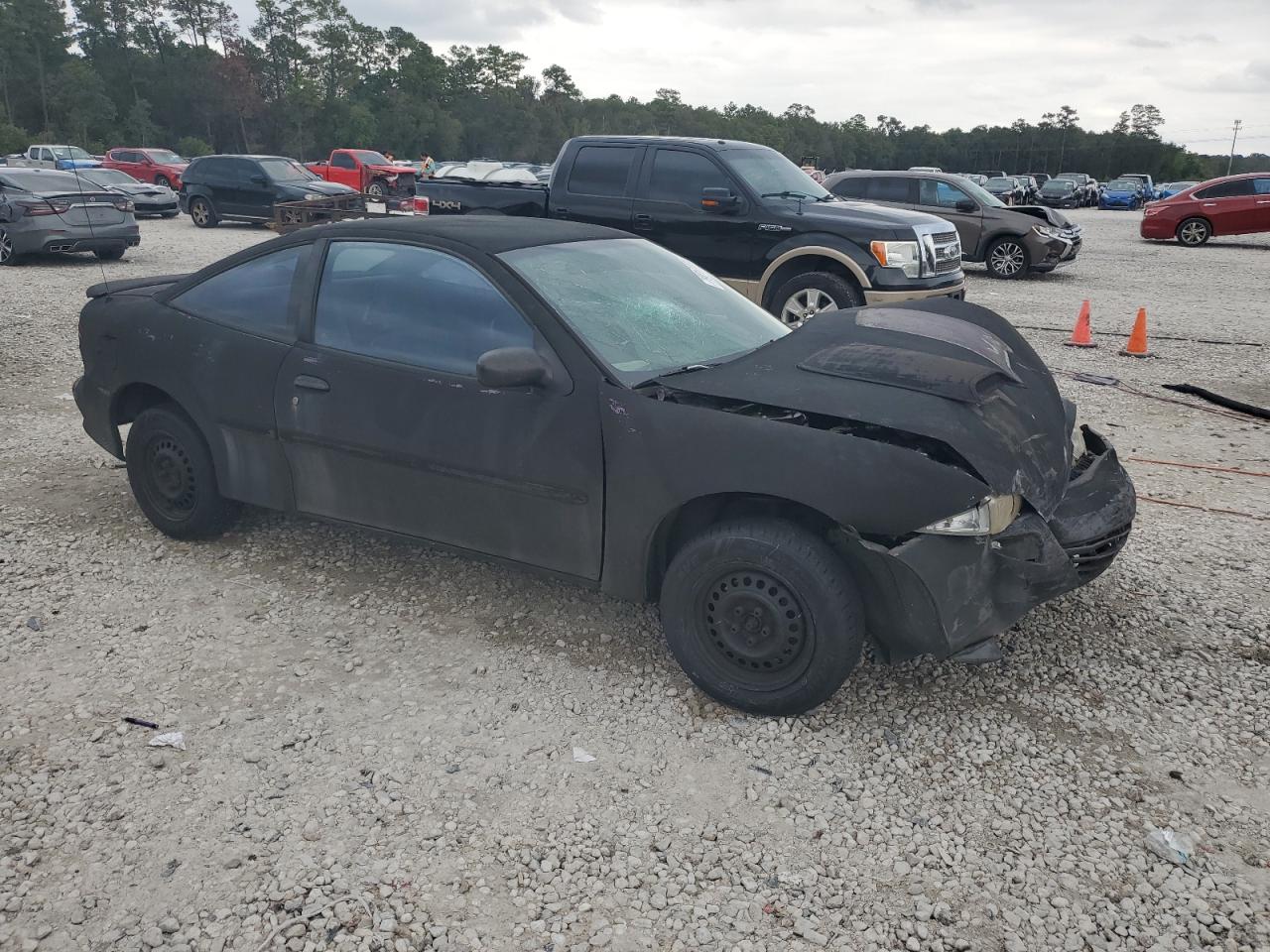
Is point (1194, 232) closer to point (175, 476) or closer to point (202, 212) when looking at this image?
point (202, 212)

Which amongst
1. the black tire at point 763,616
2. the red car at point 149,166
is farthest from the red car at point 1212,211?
the red car at point 149,166

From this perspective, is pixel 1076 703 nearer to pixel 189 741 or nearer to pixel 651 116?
pixel 189 741

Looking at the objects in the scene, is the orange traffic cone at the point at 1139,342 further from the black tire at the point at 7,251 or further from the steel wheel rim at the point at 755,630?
the black tire at the point at 7,251

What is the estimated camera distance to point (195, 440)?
457 cm

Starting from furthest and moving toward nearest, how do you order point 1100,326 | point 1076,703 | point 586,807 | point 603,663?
point 1100,326, point 603,663, point 1076,703, point 586,807

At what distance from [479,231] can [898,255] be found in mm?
5846

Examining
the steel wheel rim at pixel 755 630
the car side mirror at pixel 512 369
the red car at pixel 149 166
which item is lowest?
the steel wheel rim at pixel 755 630

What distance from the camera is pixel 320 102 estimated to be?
78062 millimetres

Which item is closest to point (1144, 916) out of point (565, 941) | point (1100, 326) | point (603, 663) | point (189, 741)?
point (565, 941)

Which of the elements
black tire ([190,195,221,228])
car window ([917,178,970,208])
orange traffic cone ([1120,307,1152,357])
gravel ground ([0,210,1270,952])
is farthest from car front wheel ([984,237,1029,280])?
black tire ([190,195,221,228])

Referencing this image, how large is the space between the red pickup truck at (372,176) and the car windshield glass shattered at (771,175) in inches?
823

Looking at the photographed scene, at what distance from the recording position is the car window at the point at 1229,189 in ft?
73.8

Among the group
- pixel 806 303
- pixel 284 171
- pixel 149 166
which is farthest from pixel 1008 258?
pixel 149 166

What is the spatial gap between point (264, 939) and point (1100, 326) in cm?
1184
